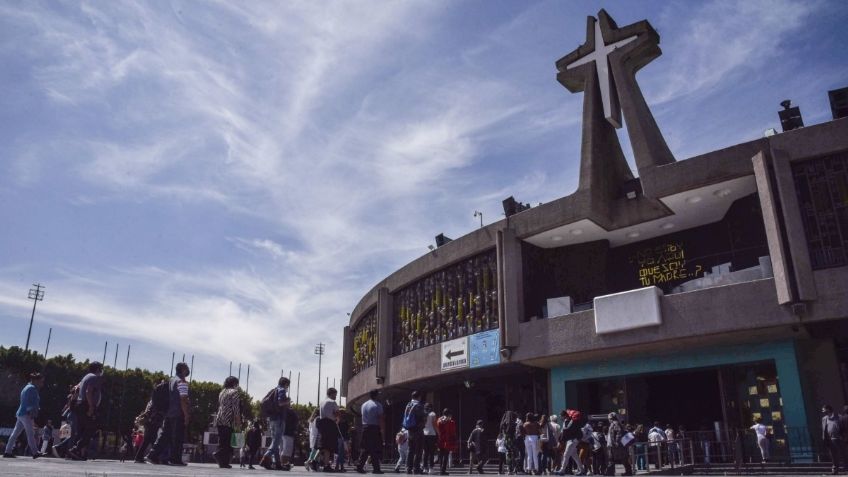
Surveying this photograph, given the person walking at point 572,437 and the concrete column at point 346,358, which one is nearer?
the person walking at point 572,437

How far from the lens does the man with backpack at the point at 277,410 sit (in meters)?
12.3

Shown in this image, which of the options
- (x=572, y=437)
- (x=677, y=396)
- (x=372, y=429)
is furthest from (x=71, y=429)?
(x=677, y=396)

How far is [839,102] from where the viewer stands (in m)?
19.1

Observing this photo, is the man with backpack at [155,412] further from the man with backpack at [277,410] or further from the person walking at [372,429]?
the person walking at [372,429]

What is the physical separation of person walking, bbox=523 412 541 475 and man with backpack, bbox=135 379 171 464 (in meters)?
8.66

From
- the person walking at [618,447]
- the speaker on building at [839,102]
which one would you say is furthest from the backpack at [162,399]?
the speaker on building at [839,102]

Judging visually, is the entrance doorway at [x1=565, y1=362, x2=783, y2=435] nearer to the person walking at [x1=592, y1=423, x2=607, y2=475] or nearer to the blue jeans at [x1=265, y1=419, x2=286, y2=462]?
the person walking at [x1=592, y1=423, x2=607, y2=475]

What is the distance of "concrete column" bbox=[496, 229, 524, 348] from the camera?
2264 centimetres

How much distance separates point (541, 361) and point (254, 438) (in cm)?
1062

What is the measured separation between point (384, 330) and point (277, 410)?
18.0m

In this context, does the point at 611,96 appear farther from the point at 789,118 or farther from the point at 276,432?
the point at 276,432

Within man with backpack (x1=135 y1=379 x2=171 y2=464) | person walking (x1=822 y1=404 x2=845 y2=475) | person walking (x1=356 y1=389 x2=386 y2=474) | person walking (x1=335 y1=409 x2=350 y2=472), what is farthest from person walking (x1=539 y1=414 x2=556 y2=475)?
man with backpack (x1=135 y1=379 x2=171 y2=464)

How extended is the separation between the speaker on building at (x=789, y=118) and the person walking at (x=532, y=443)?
1255 cm

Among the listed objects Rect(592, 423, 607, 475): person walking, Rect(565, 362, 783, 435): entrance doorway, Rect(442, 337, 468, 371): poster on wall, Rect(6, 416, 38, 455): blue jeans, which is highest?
Rect(442, 337, 468, 371): poster on wall
